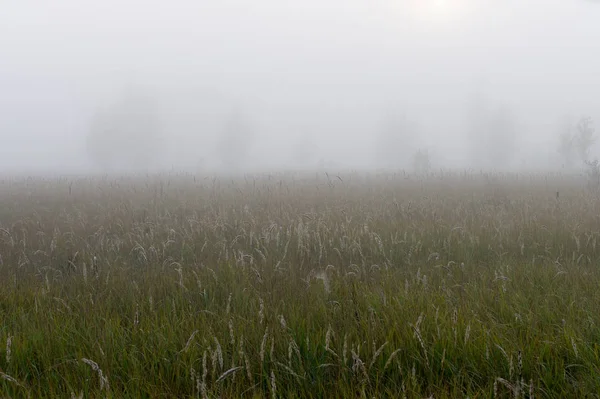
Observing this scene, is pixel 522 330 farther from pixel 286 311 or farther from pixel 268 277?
pixel 268 277

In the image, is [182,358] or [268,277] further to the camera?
[268,277]

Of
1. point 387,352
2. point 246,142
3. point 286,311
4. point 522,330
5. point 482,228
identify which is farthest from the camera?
point 246,142

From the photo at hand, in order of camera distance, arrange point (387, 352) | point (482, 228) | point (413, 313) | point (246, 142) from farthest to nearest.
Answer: point (246, 142) → point (482, 228) → point (413, 313) → point (387, 352)

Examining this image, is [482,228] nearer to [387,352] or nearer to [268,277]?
[268,277]

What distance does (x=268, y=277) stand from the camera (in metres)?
3.28

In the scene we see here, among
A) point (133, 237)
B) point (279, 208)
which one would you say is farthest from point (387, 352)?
point (279, 208)

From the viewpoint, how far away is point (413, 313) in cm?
229

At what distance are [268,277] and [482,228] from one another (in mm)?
3743

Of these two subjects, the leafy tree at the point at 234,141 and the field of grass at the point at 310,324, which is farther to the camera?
the leafy tree at the point at 234,141

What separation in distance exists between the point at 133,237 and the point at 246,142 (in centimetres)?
5268

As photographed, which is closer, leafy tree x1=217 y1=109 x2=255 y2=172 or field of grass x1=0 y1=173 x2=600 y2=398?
field of grass x1=0 y1=173 x2=600 y2=398

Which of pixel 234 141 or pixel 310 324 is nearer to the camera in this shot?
pixel 310 324

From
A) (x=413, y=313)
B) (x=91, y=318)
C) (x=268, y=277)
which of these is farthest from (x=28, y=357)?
(x=413, y=313)

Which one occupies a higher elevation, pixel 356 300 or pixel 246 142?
pixel 246 142
